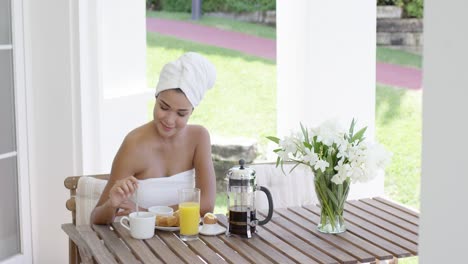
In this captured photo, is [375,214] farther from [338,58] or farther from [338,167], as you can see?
[338,58]

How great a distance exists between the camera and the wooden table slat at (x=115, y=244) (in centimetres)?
208

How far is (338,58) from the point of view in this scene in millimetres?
4027

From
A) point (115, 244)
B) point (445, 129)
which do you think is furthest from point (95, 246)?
point (445, 129)

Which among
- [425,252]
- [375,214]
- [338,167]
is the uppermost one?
[425,252]

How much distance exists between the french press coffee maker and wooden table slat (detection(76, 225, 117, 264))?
368 mm

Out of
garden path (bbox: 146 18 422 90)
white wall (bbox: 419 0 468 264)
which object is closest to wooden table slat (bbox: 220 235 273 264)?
white wall (bbox: 419 0 468 264)

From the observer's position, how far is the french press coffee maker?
2.29 m

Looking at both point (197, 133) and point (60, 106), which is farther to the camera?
point (60, 106)

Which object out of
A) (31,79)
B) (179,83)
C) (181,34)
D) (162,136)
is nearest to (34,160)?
(31,79)

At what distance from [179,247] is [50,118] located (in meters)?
1.60

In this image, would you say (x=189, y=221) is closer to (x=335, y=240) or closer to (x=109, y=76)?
(x=335, y=240)

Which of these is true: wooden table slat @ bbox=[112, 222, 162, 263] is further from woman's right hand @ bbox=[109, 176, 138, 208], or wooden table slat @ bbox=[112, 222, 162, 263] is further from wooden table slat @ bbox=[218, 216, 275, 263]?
wooden table slat @ bbox=[218, 216, 275, 263]

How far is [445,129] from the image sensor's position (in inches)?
27.0

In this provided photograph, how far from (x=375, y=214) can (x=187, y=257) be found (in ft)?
2.46
